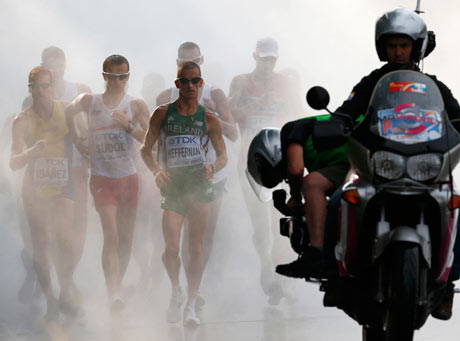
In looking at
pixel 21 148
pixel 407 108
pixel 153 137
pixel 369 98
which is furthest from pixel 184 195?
pixel 407 108

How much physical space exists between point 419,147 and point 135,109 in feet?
17.9

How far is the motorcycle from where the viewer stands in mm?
5945

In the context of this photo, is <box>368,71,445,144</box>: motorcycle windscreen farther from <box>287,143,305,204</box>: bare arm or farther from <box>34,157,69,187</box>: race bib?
<box>34,157,69,187</box>: race bib

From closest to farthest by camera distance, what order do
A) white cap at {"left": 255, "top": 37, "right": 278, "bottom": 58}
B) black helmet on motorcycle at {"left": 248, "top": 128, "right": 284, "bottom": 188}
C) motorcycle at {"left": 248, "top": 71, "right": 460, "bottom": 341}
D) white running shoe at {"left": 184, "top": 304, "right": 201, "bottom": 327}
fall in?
motorcycle at {"left": 248, "top": 71, "right": 460, "bottom": 341}, black helmet on motorcycle at {"left": 248, "top": 128, "right": 284, "bottom": 188}, white running shoe at {"left": 184, "top": 304, "right": 201, "bottom": 327}, white cap at {"left": 255, "top": 37, "right": 278, "bottom": 58}

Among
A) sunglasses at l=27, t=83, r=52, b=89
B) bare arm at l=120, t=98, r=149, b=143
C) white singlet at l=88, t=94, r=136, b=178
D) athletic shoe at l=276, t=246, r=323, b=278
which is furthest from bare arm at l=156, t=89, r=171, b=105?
athletic shoe at l=276, t=246, r=323, b=278

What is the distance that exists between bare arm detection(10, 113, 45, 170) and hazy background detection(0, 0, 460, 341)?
1167mm

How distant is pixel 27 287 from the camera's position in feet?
40.4

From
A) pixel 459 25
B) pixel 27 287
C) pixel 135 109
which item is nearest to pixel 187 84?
pixel 135 109

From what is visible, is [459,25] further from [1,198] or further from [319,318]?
[319,318]

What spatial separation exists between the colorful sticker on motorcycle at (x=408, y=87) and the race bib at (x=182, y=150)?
13.8 feet

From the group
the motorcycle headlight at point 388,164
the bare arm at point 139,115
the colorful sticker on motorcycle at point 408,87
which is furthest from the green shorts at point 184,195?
the motorcycle headlight at point 388,164

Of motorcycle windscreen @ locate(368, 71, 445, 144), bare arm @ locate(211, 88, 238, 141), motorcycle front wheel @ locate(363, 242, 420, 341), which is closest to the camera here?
motorcycle front wheel @ locate(363, 242, 420, 341)

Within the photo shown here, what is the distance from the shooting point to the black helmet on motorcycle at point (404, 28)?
6.62 m

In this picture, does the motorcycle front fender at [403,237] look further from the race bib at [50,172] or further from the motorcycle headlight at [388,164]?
the race bib at [50,172]
